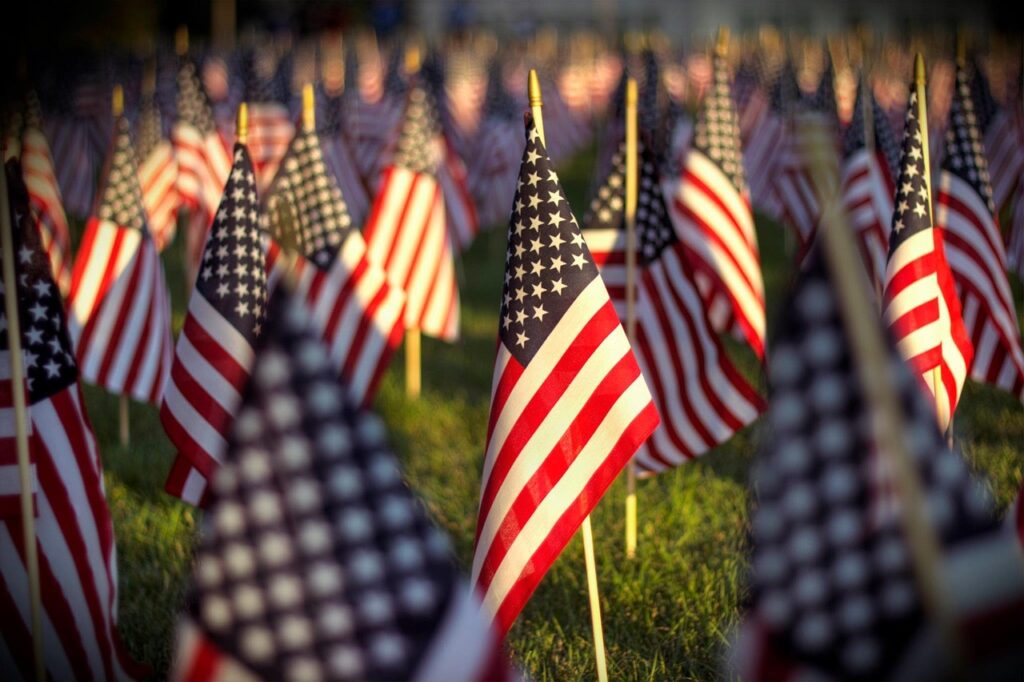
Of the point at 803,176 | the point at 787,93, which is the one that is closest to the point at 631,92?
the point at 803,176

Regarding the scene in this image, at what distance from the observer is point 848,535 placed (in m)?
2.66

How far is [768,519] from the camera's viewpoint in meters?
2.79

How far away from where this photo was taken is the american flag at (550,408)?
402 centimetres

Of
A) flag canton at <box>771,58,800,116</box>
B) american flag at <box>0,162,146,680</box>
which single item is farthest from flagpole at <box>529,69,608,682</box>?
flag canton at <box>771,58,800,116</box>

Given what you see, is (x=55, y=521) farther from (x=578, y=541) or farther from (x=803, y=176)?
(x=803, y=176)

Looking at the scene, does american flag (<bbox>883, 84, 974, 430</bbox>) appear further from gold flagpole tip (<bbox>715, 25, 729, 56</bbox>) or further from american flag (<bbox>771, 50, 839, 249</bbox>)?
american flag (<bbox>771, 50, 839, 249</bbox>)

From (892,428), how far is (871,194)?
533 cm

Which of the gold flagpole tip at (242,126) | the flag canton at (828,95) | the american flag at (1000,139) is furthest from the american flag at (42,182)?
the american flag at (1000,139)

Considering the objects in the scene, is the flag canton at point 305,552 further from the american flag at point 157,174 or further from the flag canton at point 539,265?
the american flag at point 157,174

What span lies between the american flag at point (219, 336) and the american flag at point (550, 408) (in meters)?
1.31

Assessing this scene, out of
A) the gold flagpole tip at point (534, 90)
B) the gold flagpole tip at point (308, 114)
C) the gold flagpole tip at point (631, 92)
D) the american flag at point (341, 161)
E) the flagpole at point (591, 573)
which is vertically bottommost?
the flagpole at point (591, 573)

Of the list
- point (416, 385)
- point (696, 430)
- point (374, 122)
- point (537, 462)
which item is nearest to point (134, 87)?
point (374, 122)

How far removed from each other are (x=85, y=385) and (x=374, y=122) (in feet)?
21.8

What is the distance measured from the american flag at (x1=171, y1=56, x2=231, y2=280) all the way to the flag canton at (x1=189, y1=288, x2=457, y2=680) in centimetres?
740
